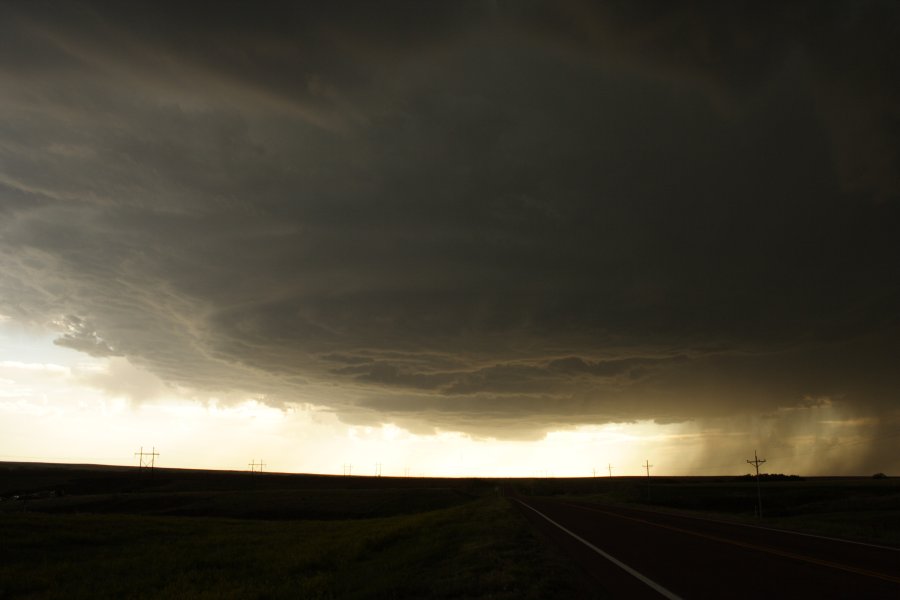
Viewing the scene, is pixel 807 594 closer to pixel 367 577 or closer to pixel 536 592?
pixel 536 592

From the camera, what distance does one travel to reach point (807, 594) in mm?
11828

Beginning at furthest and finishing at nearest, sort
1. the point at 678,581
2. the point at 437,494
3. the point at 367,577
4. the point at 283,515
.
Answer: the point at 437,494 → the point at 283,515 → the point at 367,577 → the point at 678,581

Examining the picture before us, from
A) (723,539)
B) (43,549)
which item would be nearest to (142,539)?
(43,549)

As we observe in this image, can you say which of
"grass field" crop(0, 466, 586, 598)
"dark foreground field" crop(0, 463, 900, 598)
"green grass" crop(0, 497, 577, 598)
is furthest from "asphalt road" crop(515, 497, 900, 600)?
"green grass" crop(0, 497, 577, 598)

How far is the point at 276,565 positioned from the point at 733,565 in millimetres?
16904

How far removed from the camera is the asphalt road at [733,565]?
40.3ft

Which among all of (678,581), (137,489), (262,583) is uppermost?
(678,581)

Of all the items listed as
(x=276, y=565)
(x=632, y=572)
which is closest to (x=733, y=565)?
(x=632, y=572)

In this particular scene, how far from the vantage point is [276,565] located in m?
23.8

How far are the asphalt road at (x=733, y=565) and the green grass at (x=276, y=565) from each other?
1.53 meters

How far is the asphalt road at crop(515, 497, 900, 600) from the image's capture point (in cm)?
1228

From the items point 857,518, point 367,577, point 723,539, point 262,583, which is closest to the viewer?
point 367,577

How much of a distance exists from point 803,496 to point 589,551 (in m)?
89.9

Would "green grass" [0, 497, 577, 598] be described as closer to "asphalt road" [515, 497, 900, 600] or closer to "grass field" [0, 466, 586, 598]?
"grass field" [0, 466, 586, 598]
